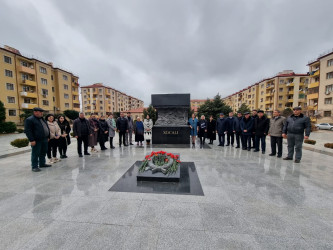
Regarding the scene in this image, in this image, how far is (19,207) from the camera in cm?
252

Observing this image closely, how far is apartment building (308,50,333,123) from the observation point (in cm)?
2511

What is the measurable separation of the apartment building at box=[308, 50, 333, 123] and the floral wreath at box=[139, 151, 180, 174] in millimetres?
30832

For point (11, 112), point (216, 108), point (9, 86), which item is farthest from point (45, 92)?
point (216, 108)

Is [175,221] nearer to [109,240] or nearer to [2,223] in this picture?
[109,240]

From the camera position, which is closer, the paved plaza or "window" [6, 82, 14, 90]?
the paved plaza

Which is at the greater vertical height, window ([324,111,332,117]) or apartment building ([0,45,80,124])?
apartment building ([0,45,80,124])

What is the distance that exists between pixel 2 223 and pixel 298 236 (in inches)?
160

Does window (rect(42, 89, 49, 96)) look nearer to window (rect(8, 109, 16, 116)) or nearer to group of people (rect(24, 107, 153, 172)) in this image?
window (rect(8, 109, 16, 116))

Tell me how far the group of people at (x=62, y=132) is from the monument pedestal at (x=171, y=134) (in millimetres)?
594

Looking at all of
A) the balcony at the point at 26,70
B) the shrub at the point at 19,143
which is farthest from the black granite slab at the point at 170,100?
the balcony at the point at 26,70

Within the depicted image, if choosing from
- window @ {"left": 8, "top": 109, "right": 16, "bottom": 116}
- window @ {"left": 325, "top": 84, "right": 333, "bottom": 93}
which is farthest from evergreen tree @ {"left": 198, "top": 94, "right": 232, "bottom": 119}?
window @ {"left": 8, "top": 109, "right": 16, "bottom": 116}

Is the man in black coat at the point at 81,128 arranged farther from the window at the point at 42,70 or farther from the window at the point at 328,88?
the window at the point at 328,88

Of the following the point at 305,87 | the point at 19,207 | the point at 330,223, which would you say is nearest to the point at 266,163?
the point at 330,223

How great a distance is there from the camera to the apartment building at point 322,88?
25.1 meters
